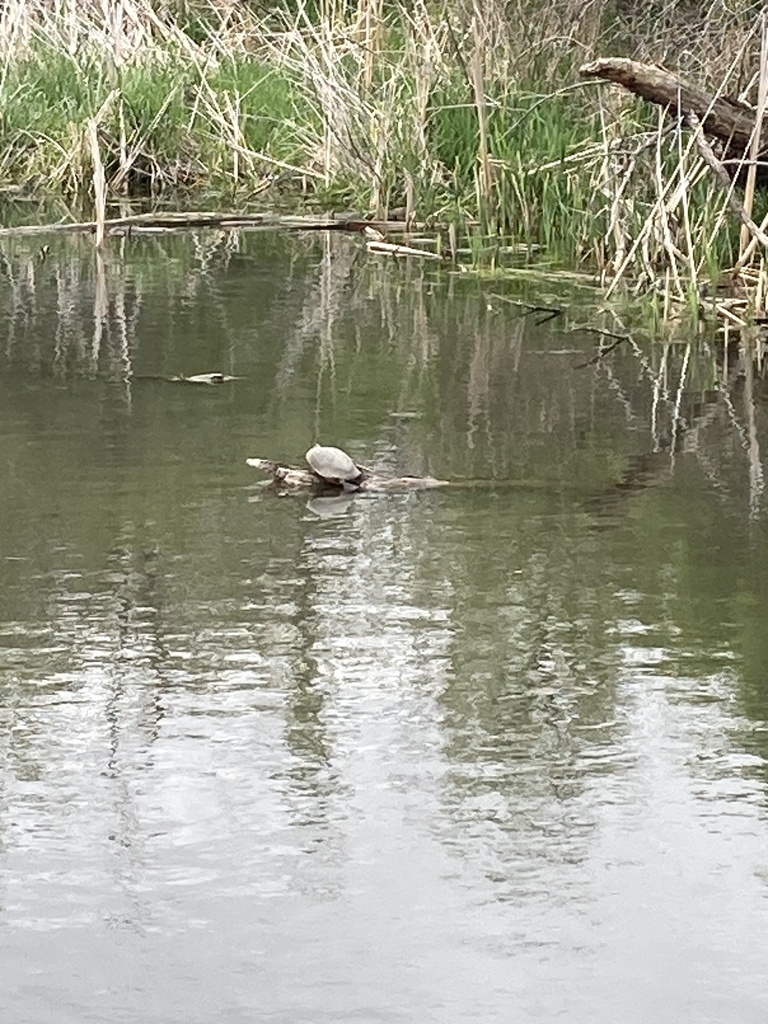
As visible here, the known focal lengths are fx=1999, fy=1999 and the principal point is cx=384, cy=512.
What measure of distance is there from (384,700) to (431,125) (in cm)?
642

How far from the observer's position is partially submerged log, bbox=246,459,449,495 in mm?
4508

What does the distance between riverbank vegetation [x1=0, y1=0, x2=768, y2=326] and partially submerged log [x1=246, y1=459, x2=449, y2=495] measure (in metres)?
2.51

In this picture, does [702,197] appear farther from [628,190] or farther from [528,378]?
[528,378]

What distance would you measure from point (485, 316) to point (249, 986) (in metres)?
5.01

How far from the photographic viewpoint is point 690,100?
710 centimetres

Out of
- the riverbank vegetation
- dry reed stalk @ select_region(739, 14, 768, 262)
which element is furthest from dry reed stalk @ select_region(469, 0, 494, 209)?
dry reed stalk @ select_region(739, 14, 768, 262)

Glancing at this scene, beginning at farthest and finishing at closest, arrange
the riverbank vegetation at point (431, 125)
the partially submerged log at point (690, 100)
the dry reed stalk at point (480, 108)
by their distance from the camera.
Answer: the dry reed stalk at point (480, 108) → the riverbank vegetation at point (431, 125) → the partially submerged log at point (690, 100)

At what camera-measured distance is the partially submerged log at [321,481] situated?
4.51 m

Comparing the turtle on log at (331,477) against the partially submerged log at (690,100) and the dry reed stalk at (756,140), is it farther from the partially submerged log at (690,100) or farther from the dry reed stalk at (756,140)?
the dry reed stalk at (756,140)

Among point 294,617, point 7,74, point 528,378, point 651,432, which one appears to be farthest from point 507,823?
point 7,74

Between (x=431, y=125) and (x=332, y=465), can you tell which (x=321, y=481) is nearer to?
(x=332, y=465)

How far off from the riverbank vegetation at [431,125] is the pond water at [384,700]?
1.62m

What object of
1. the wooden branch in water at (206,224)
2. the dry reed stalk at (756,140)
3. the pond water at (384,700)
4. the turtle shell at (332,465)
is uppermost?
the dry reed stalk at (756,140)

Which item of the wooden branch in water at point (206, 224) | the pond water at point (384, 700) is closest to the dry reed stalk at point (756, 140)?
the pond water at point (384, 700)
